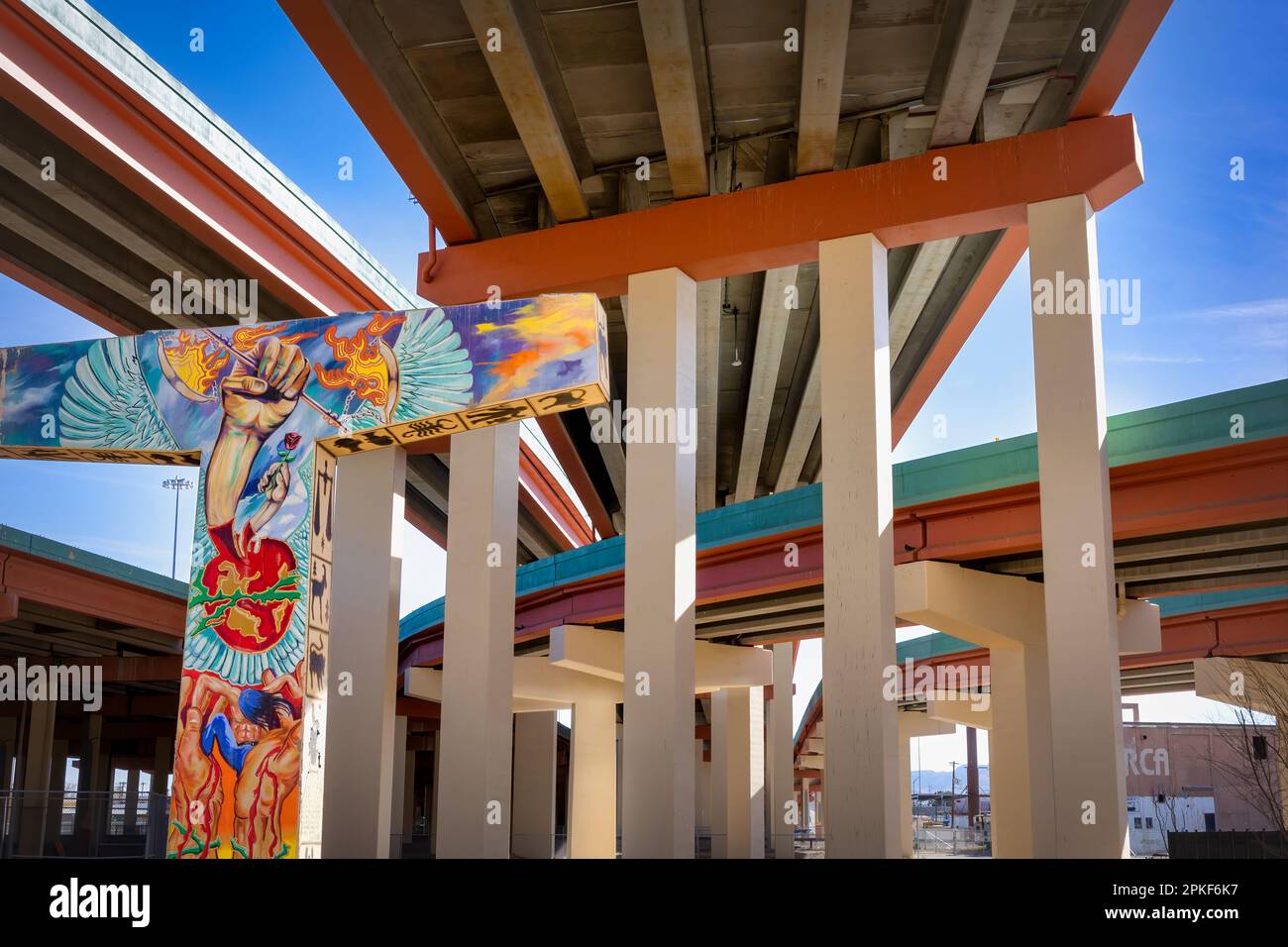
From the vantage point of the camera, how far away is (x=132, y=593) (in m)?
29.2

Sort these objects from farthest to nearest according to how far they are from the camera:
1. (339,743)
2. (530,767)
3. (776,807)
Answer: (530,767)
(776,807)
(339,743)

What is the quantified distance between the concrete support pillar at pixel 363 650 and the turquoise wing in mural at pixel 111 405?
5.20 meters

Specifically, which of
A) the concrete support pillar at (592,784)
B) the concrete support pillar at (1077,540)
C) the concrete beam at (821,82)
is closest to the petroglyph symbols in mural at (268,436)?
the concrete beam at (821,82)

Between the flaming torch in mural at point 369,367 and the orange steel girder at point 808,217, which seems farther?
the orange steel girder at point 808,217

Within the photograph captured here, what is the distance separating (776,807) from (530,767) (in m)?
8.39

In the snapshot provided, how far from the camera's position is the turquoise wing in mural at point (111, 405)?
11.1m

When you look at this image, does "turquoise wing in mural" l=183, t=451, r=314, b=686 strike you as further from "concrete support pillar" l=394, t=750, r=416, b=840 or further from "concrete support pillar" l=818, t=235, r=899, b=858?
"concrete support pillar" l=394, t=750, r=416, b=840

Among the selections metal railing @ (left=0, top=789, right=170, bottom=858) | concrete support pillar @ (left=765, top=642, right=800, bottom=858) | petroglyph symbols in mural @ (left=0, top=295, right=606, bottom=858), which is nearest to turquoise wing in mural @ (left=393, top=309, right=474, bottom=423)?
petroglyph symbols in mural @ (left=0, top=295, right=606, bottom=858)

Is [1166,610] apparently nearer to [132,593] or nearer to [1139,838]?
[132,593]

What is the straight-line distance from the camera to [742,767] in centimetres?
3117

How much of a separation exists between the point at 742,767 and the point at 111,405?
2275 cm

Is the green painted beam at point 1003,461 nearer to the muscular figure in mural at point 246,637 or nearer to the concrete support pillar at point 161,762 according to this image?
the muscular figure in mural at point 246,637

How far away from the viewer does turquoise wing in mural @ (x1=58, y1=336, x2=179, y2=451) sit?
11102mm

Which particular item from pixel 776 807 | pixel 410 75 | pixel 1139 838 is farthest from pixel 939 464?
pixel 1139 838
